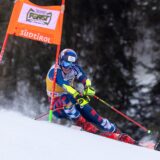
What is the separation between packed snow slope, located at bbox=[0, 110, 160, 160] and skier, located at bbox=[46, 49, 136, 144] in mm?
1342

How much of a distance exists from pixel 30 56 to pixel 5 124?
310 inches

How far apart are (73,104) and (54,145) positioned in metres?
2.33

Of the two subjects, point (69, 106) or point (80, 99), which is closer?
point (80, 99)

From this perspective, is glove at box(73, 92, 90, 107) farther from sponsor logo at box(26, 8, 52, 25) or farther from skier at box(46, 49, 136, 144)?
sponsor logo at box(26, 8, 52, 25)

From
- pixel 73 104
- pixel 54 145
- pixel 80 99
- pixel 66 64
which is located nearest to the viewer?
pixel 54 145

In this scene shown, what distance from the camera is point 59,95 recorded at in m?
8.12

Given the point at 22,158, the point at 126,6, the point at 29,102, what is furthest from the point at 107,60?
the point at 22,158

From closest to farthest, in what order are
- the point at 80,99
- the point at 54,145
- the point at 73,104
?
the point at 54,145, the point at 80,99, the point at 73,104

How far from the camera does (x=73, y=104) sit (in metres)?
7.98

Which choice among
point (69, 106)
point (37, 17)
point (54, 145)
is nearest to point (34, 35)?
point (37, 17)

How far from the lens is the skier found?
7867 millimetres

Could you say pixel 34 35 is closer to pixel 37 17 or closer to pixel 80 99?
pixel 37 17

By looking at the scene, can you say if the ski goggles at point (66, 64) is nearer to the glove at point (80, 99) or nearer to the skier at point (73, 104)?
the skier at point (73, 104)

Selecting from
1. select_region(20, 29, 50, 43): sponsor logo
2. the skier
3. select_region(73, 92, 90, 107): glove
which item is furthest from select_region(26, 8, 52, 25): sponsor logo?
select_region(73, 92, 90, 107): glove
